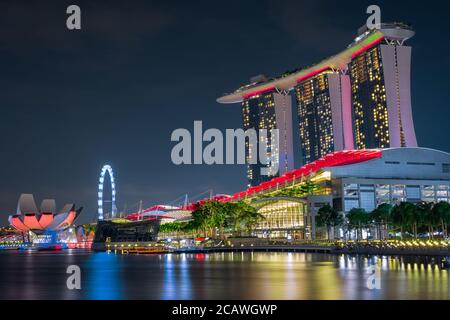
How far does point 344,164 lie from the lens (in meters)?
136

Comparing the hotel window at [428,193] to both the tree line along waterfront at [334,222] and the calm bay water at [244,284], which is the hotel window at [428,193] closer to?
the tree line along waterfront at [334,222]

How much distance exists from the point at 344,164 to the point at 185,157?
88571mm

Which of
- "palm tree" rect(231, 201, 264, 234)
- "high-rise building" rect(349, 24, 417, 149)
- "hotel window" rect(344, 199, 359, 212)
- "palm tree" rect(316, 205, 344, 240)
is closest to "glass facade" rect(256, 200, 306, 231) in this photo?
"hotel window" rect(344, 199, 359, 212)

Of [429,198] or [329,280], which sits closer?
[329,280]

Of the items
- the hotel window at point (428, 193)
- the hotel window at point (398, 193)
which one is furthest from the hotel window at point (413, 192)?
the hotel window at point (428, 193)

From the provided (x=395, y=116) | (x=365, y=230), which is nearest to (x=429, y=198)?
(x=365, y=230)

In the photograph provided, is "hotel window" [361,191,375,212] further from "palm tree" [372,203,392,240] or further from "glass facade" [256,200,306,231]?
"palm tree" [372,203,392,240]

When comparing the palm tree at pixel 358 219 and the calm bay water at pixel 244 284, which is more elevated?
the palm tree at pixel 358 219

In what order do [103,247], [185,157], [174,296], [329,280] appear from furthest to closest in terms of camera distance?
[103,247]
[185,157]
[329,280]
[174,296]

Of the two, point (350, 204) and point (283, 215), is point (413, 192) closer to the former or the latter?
point (350, 204)

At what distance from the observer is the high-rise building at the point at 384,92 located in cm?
15362

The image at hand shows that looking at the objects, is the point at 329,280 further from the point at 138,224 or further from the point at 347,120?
the point at 347,120

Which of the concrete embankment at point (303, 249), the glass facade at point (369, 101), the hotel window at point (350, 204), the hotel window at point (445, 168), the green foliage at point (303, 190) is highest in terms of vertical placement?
the glass facade at point (369, 101)

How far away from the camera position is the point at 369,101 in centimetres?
17188
